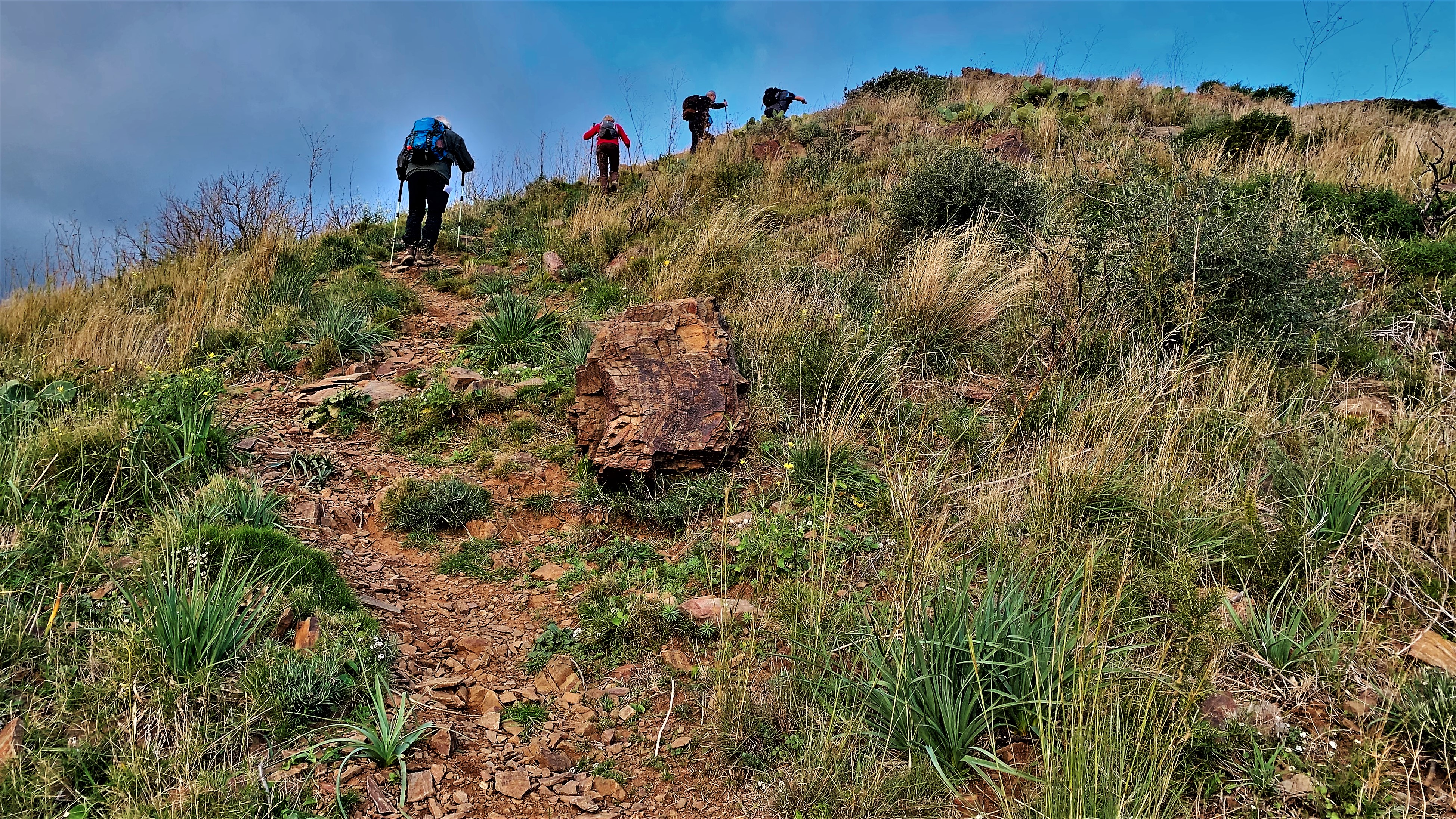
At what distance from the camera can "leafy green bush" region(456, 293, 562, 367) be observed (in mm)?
6570

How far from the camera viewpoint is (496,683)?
3389 mm

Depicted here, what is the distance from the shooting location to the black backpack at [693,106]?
14828 millimetres

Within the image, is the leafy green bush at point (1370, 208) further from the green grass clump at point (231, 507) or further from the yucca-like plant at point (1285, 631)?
the green grass clump at point (231, 507)

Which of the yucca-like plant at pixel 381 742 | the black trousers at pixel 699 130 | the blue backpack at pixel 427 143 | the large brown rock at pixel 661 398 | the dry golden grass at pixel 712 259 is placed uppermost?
the black trousers at pixel 699 130

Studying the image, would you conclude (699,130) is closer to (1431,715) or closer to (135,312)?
(135,312)

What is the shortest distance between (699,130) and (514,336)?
975 cm

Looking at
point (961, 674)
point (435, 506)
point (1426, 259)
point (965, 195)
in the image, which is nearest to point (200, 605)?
point (435, 506)

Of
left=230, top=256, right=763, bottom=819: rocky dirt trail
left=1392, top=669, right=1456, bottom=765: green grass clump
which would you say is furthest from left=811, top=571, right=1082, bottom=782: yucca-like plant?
left=1392, top=669, right=1456, bottom=765: green grass clump

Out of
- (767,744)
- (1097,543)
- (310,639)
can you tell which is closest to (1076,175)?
(1097,543)

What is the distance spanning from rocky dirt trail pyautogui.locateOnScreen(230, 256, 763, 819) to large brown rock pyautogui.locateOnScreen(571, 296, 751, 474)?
491 mm

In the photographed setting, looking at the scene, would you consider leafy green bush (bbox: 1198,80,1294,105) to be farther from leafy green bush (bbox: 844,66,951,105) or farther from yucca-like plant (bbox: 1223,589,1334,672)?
yucca-like plant (bbox: 1223,589,1334,672)

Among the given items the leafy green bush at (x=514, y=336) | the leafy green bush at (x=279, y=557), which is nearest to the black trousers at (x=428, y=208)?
the leafy green bush at (x=514, y=336)

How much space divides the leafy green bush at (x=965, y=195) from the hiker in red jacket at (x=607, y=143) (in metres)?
5.39

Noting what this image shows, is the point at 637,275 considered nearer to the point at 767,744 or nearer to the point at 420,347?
the point at 420,347
